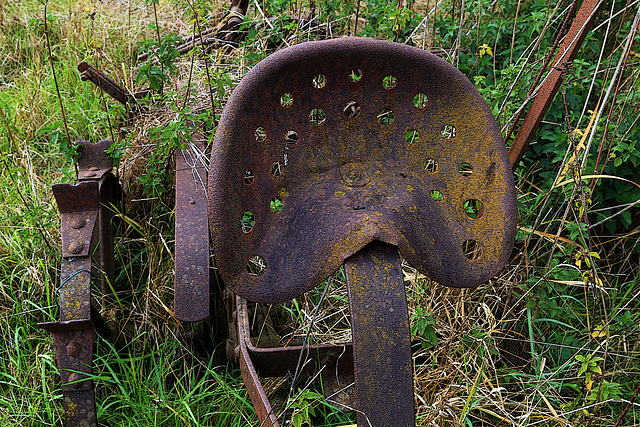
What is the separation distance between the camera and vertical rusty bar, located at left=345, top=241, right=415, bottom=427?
3.70ft

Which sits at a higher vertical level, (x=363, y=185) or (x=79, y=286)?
(x=363, y=185)

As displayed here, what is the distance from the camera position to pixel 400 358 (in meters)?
1.15

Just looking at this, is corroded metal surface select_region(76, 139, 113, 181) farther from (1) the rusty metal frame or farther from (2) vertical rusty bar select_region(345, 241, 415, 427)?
(2) vertical rusty bar select_region(345, 241, 415, 427)

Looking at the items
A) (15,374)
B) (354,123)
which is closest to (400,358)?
(354,123)

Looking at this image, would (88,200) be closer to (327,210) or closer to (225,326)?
(225,326)

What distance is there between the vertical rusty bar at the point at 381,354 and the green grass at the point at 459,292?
1.03 ft

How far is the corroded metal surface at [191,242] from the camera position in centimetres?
168

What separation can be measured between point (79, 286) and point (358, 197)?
105cm

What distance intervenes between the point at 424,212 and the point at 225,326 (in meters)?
1.21

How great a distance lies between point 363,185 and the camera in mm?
1469

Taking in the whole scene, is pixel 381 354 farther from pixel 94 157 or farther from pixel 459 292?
pixel 94 157

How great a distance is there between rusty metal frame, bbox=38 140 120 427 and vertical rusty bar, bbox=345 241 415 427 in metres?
1.06

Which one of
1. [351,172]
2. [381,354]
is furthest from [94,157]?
[381,354]

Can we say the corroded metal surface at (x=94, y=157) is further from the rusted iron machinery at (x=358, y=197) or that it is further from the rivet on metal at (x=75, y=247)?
the rusted iron machinery at (x=358, y=197)
